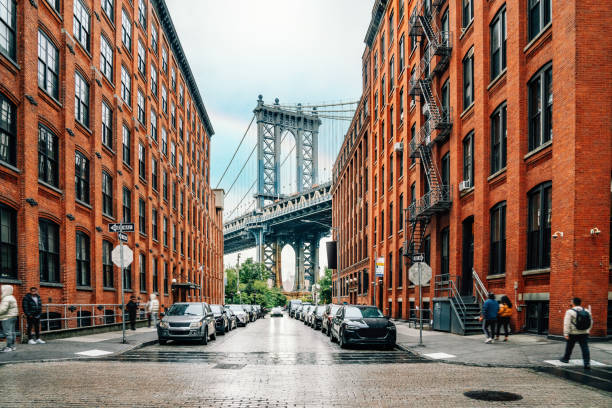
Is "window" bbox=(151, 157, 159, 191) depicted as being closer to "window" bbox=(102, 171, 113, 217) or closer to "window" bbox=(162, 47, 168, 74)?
"window" bbox=(162, 47, 168, 74)

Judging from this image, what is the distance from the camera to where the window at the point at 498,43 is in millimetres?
21578

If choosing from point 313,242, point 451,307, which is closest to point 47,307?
point 451,307

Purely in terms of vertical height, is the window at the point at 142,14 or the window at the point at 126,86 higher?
the window at the point at 142,14

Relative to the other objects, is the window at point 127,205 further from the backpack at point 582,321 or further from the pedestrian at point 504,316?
the backpack at point 582,321

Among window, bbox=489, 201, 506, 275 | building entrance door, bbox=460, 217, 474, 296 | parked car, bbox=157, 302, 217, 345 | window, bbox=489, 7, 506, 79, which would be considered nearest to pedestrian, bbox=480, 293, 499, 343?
window, bbox=489, 201, 506, 275

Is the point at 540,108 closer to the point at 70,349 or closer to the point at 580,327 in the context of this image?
the point at 580,327

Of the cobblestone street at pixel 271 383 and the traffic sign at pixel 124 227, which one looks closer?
the cobblestone street at pixel 271 383

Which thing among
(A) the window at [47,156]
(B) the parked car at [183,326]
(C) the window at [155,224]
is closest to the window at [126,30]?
(C) the window at [155,224]

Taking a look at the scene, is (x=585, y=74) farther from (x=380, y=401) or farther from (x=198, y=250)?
(x=198, y=250)

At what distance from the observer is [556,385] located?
397 inches

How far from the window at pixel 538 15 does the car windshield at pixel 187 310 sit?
1436cm

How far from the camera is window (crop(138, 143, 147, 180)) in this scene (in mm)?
34469

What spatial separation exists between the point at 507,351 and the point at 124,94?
958 inches

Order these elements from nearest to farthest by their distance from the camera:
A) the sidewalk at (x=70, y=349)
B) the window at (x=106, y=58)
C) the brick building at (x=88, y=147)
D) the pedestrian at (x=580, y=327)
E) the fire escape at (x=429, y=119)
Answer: the pedestrian at (x=580, y=327), the sidewalk at (x=70, y=349), the brick building at (x=88, y=147), the fire escape at (x=429, y=119), the window at (x=106, y=58)
